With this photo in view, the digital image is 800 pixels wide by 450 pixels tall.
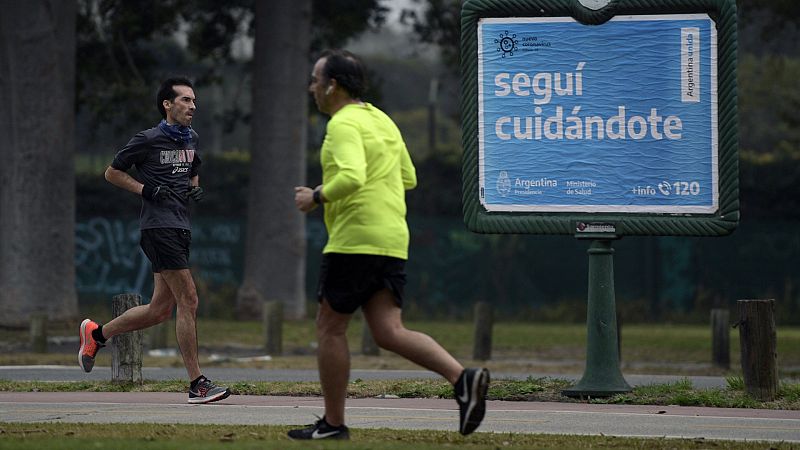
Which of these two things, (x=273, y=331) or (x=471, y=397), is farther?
(x=273, y=331)

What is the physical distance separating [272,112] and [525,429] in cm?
1793

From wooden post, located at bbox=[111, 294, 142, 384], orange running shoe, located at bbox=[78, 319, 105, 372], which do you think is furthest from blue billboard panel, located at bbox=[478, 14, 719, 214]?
orange running shoe, located at bbox=[78, 319, 105, 372]

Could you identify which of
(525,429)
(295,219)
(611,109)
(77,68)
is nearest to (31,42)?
(77,68)

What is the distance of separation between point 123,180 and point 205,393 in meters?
1.47

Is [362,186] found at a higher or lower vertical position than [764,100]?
lower

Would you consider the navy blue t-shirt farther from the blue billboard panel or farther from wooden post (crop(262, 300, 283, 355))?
wooden post (crop(262, 300, 283, 355))

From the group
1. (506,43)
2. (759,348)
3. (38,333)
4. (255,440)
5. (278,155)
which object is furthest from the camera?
(278,155)

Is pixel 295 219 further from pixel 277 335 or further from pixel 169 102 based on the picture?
pixel 169 102

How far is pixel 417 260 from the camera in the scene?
3086 centimetres

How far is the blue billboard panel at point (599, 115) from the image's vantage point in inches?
417

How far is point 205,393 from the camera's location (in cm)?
962

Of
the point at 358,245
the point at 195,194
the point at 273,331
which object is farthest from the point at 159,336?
the point at 358,245

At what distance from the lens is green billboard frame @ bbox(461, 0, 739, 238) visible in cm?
1052

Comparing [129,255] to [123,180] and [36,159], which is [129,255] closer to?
[36,159]
